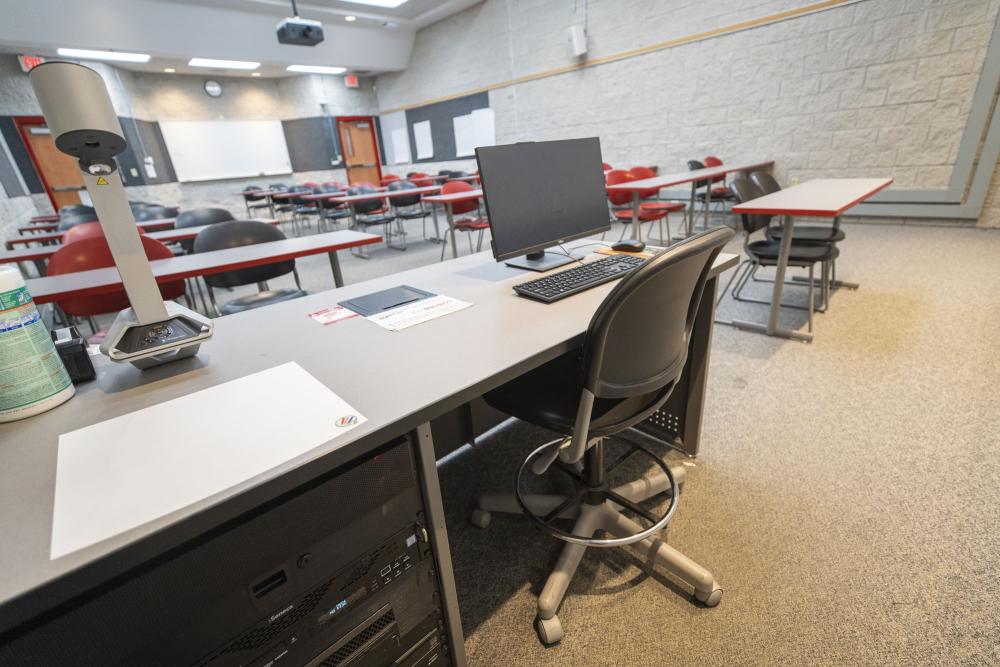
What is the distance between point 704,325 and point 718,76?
5.61 metres

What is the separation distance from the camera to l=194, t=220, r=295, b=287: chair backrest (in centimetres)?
249

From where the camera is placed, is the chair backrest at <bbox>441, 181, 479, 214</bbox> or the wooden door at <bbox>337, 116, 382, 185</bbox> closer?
the chair backrest at <bbox>441, 181, 479, 214</bbox>

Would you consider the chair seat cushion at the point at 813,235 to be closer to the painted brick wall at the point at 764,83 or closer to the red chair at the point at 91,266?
the painted brick wall at the point at 764,83

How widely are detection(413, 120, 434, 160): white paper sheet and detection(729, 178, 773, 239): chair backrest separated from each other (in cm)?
858

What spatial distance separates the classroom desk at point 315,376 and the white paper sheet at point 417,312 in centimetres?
3

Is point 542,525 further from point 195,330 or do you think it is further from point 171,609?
point 195,330

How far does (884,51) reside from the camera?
4.48 meters

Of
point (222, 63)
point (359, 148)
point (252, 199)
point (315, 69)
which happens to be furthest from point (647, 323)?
point (359, 148)

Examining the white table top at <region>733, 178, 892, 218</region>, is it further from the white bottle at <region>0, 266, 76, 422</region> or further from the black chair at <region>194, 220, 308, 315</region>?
the white bottle at <region>0, 266, 76, 422</region>

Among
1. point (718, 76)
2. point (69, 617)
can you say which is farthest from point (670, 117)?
point (69, 617)

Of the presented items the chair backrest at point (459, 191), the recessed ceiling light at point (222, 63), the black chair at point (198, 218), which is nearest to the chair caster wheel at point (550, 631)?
the black chair at point (198, 218)

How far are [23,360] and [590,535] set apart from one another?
1297mm

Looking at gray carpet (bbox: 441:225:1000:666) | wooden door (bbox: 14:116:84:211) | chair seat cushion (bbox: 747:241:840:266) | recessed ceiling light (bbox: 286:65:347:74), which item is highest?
recessed ceiling light (bbox: 286:65:347:74)

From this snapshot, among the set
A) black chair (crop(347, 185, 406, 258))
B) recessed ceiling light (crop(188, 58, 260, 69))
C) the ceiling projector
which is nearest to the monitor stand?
black chair (crop(347, 185, 406, 258))
